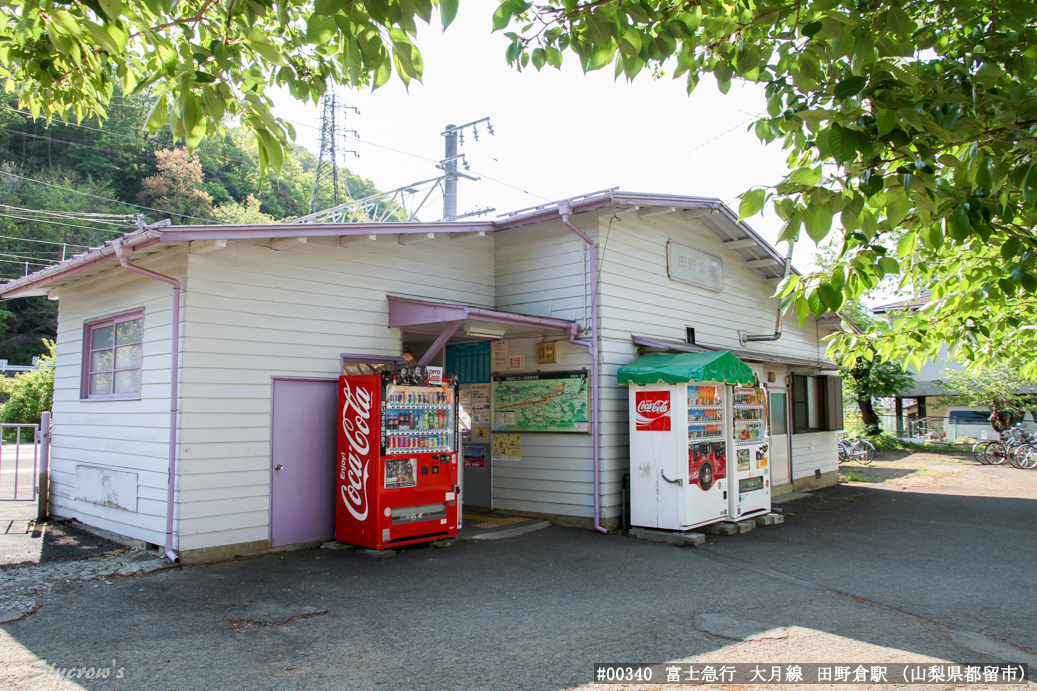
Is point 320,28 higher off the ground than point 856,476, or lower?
higher

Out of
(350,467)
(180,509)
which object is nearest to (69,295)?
(180,509)

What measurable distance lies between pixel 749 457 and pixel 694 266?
3342mm

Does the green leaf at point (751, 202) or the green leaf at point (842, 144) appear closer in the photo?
the green leaf at point (842, 144)

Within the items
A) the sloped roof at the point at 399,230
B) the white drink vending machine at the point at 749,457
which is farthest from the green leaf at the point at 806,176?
the white drink vending machine at the point at 749,457

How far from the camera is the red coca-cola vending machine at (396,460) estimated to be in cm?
728

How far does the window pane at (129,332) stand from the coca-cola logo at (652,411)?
242 inches

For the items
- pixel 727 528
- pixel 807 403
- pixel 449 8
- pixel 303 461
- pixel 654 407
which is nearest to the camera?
pixel 449 8

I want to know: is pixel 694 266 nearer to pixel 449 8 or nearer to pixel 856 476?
pixel 856 476

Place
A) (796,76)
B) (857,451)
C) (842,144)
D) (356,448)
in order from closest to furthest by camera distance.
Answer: (842,144) < (796,76) < (356,448) < (857,451)

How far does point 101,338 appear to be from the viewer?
28.6 ft

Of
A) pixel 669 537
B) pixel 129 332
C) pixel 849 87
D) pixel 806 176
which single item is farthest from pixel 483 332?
pixel 849 87

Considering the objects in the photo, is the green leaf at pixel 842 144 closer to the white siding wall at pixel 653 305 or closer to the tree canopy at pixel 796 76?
the tree canopy at pixel 796 76
